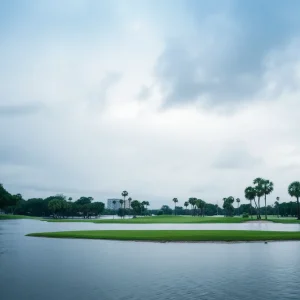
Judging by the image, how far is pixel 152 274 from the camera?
2670cm

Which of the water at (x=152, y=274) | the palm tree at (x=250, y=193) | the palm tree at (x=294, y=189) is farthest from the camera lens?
the palm tree at (x=250, y=193)

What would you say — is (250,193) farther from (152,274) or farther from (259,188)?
(152,274)

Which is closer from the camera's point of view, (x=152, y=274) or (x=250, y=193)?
(x=152, y=274)

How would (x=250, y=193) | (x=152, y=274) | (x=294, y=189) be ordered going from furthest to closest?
(x=250, y=193), (x=294, y=189), (x=152, y=274)

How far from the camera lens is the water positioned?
67.3 feet

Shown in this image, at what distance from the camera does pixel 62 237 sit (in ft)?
206

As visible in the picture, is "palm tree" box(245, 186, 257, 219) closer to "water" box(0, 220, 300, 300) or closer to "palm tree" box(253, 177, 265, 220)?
"palm tree" box(253, 177, 265, 220)

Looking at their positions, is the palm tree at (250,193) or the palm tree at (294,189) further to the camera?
the palm tree at (250,193)

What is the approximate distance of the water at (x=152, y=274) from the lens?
20516mm

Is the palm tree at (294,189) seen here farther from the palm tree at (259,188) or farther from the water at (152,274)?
the water at (152,274)

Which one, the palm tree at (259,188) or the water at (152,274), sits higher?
the palm tree at (259,188)

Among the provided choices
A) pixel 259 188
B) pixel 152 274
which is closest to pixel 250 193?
pixel 259 188

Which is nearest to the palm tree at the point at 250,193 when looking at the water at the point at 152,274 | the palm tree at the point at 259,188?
the palm tree at the point at 259,188

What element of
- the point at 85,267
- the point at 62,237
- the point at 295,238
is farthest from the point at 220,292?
the point at 62,237
